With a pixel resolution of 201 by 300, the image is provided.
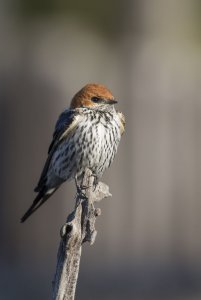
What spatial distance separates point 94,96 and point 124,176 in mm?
4200

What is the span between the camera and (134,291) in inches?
373

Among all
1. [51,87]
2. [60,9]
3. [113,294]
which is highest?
[60,9]

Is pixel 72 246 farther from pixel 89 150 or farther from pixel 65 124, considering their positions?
pixel 65 124

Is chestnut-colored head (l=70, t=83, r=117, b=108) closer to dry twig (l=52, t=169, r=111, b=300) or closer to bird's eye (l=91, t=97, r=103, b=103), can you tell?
bird's eye (l=91, t=97, r=103, b=103)

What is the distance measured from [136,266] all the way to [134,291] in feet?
1.36

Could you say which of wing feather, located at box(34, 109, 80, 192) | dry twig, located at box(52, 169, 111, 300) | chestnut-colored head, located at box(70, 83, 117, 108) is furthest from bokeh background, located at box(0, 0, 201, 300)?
dry twig, located at box(52, 169, 111, 300)

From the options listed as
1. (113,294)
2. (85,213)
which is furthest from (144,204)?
→ (85,213)

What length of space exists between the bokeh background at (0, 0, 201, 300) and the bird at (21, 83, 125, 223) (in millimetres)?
3522

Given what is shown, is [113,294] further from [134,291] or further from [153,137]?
[153,137]

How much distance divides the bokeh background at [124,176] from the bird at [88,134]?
139 inches

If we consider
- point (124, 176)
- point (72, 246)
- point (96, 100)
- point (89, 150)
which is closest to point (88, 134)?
point (89, 150)

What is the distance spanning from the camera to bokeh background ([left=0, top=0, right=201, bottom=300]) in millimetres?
9805

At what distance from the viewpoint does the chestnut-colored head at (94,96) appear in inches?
228

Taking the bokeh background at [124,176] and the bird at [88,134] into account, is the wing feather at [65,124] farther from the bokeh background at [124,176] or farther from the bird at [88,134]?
the bokeh background at [124,176]
